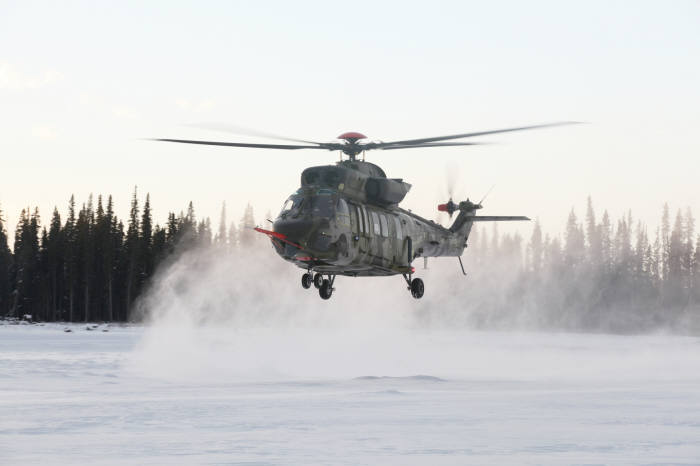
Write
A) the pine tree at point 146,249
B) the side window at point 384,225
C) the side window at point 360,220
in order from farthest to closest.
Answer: the pine tree at point 146,249, the side window at point 384,225, the side window at point 360,220

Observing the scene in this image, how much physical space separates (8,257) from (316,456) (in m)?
103

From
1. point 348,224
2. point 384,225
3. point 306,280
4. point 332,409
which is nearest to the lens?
point 348,224

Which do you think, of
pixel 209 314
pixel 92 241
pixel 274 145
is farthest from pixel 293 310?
pixel 274 145

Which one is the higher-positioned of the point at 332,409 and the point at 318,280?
the point at 318,280

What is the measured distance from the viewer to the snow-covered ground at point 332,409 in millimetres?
22109

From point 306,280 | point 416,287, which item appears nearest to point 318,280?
point 306,280

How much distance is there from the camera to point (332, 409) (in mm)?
30281

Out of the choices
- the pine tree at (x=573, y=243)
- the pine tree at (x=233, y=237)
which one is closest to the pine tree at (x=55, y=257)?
the pine tree at (x=233, y=237)

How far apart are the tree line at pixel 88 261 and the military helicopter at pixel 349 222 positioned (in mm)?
75228

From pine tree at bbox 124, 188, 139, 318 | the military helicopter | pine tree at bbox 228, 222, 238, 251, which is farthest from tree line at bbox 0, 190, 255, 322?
the military helicopter

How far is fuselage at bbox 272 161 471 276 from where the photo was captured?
26.7 metres

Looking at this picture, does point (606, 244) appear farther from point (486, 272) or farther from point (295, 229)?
point (295, 229)

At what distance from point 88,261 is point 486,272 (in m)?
66.9

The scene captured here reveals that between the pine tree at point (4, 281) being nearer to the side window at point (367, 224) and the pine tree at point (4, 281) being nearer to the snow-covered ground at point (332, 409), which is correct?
the snow-covered ground at point (332, 409)
